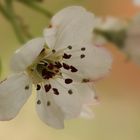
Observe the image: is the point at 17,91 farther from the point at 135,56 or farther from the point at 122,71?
the point at 122,71

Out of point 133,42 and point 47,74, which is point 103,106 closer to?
point 133,42

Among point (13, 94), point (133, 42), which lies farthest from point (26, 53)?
point (133, 42)

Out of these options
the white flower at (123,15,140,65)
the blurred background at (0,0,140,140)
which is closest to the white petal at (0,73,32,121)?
the white flower at (123,15,140,65)

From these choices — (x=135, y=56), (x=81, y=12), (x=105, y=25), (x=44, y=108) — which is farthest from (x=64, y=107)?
(x=105, y=25)

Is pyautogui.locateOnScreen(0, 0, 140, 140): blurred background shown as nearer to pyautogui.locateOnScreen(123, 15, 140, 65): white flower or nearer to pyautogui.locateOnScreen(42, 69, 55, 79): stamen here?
pyautogui.locateOnScreen(123, 15, 140, 65): white flower

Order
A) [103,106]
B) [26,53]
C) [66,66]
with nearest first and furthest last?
[26,53]
[66,66]
[103,106]
